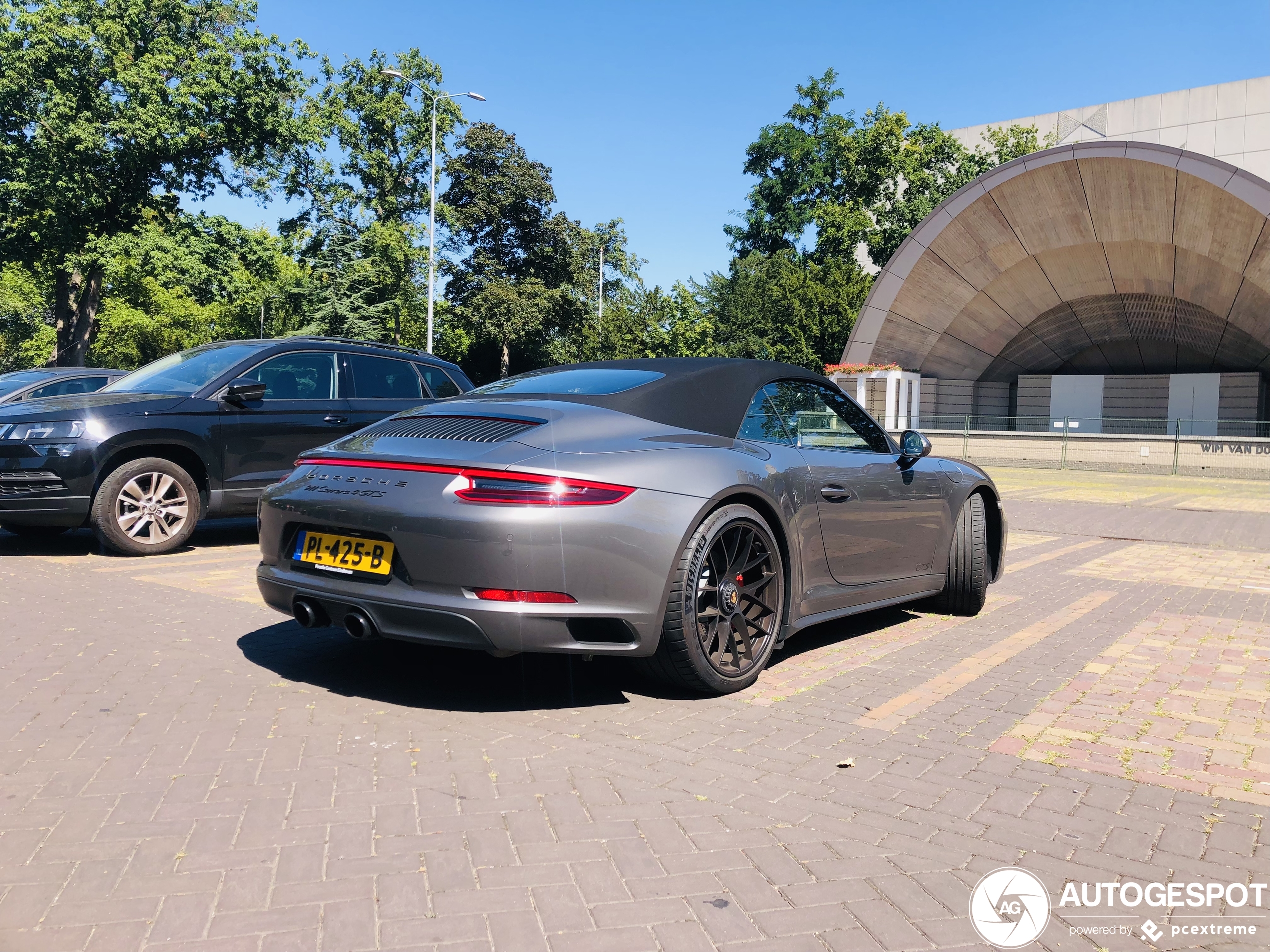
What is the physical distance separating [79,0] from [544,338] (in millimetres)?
27607

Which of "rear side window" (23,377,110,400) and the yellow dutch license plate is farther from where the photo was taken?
"rear side window" (23,377,110,400)

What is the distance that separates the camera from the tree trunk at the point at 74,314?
112 ft

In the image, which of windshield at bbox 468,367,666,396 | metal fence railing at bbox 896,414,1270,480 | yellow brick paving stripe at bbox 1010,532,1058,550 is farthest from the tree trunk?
windshield at bbox 468,367,666,396

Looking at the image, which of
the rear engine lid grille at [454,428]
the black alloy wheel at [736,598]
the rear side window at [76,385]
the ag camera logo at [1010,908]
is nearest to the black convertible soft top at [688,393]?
the rear engine lid grille at [454,428]

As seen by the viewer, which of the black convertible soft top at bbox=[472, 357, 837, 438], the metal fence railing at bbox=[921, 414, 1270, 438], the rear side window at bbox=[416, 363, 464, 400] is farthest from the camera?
the metal fence railing at bbox=[921, 414, 1270, 438]

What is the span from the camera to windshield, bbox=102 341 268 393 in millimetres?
8172

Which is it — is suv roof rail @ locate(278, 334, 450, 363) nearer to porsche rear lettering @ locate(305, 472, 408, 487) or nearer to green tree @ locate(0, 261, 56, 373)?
porsche rear lettering @ locate(305, 472, 408, 487)

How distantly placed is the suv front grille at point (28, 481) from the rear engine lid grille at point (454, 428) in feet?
14.2

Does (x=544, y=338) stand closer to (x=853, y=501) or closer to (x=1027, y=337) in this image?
(x=1027, y=337)

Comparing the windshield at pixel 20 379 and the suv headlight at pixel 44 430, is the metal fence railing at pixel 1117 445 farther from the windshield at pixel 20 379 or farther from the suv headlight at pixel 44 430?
the suv headlight at pixel 44 430

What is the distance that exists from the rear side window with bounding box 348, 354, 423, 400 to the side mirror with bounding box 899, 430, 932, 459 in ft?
16.6

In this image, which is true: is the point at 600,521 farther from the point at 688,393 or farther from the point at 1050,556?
the point at 1050,556

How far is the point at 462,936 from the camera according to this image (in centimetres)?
221

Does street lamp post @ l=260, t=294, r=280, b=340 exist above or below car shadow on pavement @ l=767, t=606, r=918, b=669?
above
